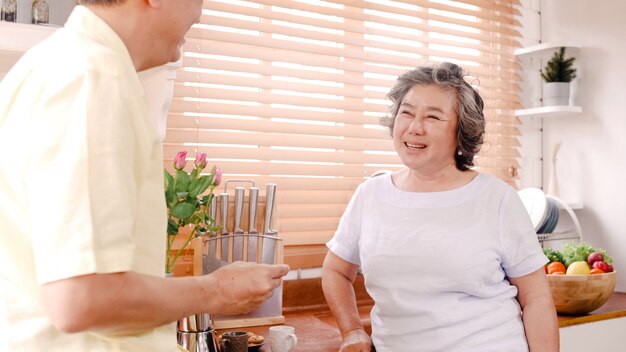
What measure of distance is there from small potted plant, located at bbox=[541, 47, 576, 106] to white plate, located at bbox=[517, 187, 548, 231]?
445 millimetres

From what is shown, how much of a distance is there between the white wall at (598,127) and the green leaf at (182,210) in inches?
78.1

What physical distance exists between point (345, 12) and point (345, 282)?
1.15 m

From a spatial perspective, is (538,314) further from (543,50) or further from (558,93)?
(543,50)

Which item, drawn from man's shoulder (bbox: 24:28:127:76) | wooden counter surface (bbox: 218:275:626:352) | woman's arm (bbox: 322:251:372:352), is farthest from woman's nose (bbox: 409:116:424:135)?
man's shoulder (bbox: 24:28:127:76)

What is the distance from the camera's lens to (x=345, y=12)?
246 cm

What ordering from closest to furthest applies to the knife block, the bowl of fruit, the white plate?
the knife block
the bowl of fruit
the white plate

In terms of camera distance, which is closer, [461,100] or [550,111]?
[461,100]

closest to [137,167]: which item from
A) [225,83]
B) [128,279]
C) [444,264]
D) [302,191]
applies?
[128,279]

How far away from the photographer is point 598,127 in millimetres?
2828

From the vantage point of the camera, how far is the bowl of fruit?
2117 mm

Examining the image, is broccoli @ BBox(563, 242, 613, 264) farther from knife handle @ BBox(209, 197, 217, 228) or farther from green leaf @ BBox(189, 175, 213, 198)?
green leaf @ BBox(189, 175, 213, 198)

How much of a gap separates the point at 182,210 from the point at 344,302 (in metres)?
0.51

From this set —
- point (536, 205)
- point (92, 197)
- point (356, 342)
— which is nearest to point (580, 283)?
point (536, 205)

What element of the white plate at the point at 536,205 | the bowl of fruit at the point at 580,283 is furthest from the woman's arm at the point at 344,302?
the white plate at the point at 536,205
